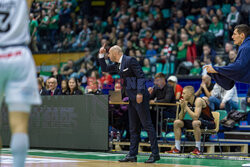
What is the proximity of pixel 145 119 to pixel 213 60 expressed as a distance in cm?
694

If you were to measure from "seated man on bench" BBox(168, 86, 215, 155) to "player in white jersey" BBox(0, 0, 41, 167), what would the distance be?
6.97 metres

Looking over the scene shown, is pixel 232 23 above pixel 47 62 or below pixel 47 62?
above

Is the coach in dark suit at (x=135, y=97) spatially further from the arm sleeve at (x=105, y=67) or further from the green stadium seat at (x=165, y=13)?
the green stadium seat at (x=165, y=13)

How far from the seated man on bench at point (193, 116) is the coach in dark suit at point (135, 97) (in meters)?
1.82

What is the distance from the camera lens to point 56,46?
22.1 meters

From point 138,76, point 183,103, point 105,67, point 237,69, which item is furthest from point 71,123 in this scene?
point 237,69

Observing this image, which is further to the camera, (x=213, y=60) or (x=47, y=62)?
(x=47, y=62)

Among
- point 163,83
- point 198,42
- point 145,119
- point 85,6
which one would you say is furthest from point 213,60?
point 85,6

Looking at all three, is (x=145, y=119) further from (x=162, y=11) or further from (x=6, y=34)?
(x=162, y=11)

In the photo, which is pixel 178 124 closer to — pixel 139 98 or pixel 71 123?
pixel 139 98

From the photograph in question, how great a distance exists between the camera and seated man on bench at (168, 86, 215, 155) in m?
10.9

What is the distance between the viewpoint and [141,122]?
9.39 m

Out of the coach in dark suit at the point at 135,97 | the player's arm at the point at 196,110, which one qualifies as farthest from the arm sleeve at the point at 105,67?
the player's arm at the point at 196,110

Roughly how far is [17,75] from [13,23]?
0.50 meters
